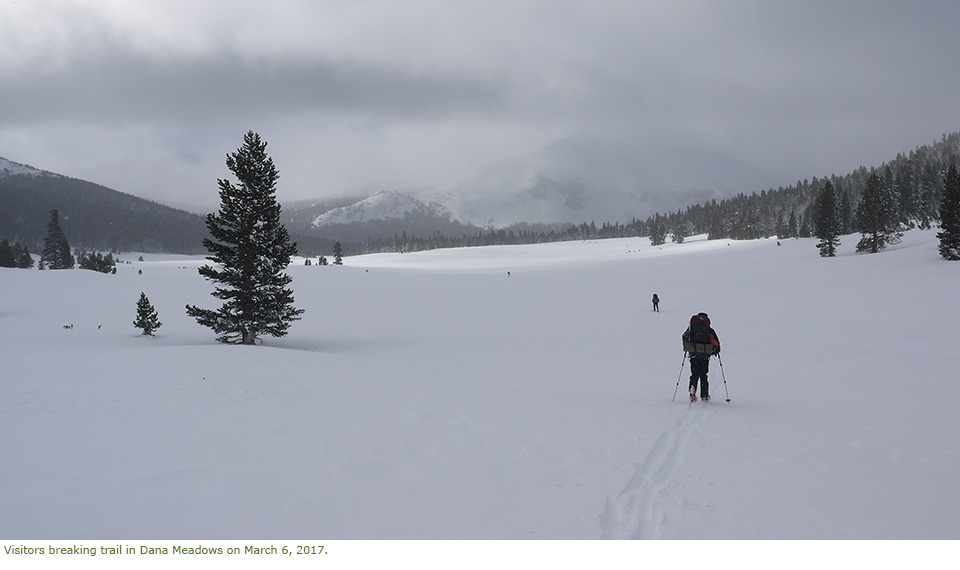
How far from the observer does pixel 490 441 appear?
7973 millimetres

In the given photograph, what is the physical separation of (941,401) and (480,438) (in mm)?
11051

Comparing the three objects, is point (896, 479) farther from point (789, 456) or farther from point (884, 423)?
point (884, 423)

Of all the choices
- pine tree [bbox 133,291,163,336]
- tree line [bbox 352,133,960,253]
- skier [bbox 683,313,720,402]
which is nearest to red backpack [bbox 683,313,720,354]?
skier [bbox 683,313,720,402]

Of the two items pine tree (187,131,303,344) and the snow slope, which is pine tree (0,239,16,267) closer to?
the snow slope

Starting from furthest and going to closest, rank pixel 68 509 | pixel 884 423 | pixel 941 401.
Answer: pixel 941 401
pixel 884 423
pixel 68 509

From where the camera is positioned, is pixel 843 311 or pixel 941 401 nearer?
pixel 941 401

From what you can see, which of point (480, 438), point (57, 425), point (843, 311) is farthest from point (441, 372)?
point (843, 311)

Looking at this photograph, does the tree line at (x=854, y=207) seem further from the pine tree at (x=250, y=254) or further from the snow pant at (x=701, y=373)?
the pine tree at (x=250, y=254)

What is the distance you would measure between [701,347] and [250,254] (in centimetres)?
1887

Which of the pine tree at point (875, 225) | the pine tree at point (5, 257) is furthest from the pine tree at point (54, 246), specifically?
the pine tree at point (875, 225)
